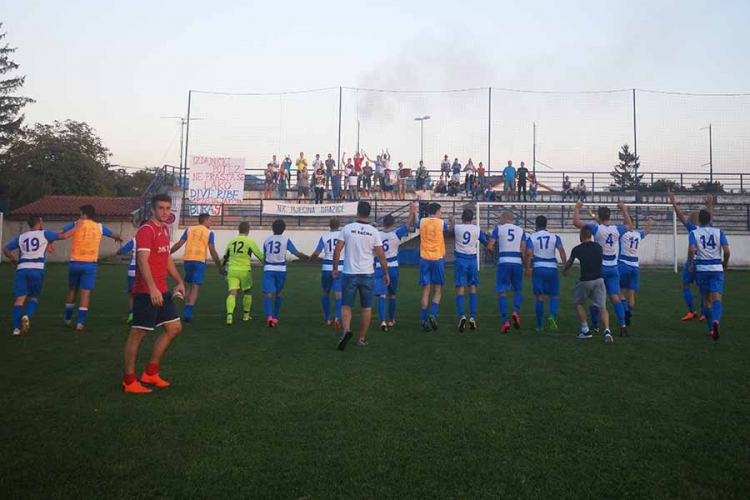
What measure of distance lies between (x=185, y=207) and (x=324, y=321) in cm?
2120

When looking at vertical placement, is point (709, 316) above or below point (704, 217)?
below

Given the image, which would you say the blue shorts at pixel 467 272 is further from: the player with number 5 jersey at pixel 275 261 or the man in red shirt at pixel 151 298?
the man in red shirt at pixel 151 298

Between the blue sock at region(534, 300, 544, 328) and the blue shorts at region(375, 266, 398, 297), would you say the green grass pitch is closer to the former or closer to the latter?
the blue sock at region(534, 300, 544, 328)

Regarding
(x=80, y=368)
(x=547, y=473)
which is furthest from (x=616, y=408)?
(x=80, y=368)

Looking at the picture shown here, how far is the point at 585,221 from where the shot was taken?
88.3ft

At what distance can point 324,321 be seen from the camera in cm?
1070

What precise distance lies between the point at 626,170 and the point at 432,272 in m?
24.3

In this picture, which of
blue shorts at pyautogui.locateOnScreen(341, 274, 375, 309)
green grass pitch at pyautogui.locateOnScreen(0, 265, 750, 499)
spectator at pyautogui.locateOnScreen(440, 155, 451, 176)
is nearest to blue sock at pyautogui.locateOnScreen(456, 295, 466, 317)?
green grass pitch at pyautogui.locateOnScreen(0, 265, 750, 499)

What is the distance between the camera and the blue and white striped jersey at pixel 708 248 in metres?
9.03

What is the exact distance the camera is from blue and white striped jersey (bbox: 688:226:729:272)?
9.03 meters

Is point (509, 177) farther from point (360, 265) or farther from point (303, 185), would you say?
point (360, 265)

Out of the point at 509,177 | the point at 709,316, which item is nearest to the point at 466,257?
the point at 709,316

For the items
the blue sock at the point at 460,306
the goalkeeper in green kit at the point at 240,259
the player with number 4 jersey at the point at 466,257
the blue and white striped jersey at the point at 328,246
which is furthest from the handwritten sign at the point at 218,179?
the blue sock at the point at 460,306

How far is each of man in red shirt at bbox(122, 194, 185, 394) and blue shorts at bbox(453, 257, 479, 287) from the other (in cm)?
529
